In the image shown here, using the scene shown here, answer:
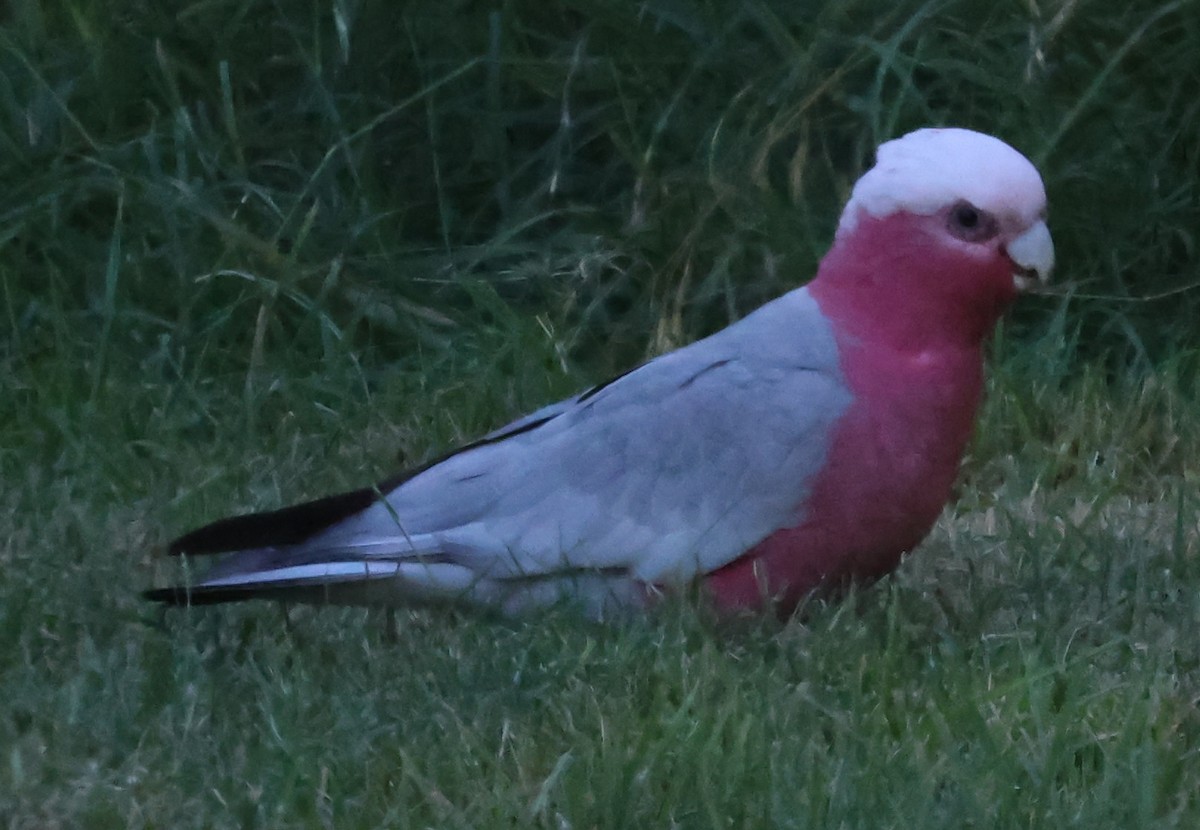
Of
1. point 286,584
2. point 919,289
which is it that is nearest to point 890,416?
point 919,289

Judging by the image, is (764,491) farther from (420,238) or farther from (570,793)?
(420,238)

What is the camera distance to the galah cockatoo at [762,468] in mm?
2646

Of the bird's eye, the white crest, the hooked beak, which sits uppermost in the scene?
the white crest

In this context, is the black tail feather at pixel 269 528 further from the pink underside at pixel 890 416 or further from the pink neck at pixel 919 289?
the pink neck at pixel 919 289

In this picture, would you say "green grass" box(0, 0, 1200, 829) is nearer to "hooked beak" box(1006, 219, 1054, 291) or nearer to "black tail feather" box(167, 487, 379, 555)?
"black tail feather" box(167, 487, 379, 555)

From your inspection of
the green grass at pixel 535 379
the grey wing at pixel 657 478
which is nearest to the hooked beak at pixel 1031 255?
the grey wing at pixel 657 478

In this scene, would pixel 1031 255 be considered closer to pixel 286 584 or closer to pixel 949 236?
pixel 949 236

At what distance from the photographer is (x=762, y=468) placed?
106 inches

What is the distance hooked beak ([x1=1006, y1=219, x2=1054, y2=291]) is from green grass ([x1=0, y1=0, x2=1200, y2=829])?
0.46 meters

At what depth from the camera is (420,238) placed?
14.7 feet

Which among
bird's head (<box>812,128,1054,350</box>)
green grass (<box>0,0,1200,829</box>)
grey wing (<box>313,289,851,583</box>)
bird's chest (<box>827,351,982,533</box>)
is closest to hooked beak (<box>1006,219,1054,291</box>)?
bird's head (<box>812,128,1054,350</box>)

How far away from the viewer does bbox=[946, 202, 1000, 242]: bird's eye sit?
2.65 meters

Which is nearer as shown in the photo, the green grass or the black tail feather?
the green grass

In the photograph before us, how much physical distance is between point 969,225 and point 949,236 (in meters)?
0.03
